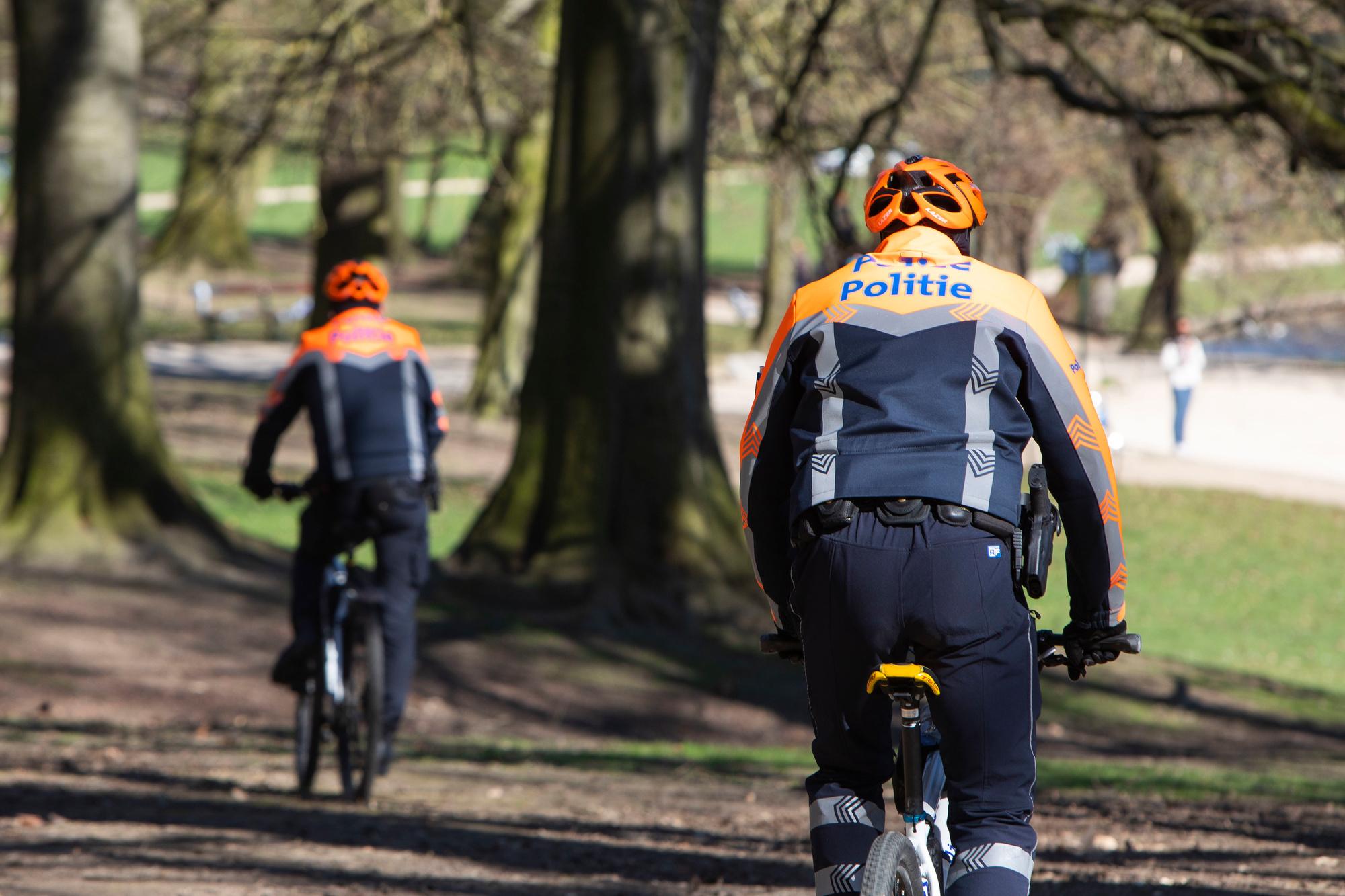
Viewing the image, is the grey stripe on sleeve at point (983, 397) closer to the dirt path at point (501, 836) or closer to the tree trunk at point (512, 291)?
the dirt path at point (501, 836)

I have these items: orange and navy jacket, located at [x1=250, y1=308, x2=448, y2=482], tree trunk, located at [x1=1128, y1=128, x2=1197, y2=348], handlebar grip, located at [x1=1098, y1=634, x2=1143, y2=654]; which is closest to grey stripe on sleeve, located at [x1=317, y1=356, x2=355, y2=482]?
orange and navy jacket, located at [x1=250, y1=308, x2=448, y2=482]

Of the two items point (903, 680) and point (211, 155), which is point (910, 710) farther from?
point (211, 155)

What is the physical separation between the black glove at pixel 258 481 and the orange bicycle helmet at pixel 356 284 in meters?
0.74

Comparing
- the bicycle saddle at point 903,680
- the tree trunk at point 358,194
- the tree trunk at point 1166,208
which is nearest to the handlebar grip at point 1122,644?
the bicycle saddle at point 903,680

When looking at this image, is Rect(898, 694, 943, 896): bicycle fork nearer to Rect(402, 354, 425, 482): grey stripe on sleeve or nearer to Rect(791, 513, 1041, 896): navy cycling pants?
Rect(791, 513, 1041, 896): navy cycling pants

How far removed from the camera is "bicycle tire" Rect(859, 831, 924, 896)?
10.2ft

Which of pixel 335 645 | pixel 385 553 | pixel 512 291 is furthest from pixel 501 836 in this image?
pixel 512 291

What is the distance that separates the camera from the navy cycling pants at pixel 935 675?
3199 mm

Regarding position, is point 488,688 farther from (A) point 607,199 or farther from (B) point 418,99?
(B) point 418,99

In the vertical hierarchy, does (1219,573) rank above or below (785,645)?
below

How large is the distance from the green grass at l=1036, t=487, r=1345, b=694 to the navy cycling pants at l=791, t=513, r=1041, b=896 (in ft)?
36.0

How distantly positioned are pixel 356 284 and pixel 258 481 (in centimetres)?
87

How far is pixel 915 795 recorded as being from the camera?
3336 mm

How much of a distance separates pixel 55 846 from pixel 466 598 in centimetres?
613
